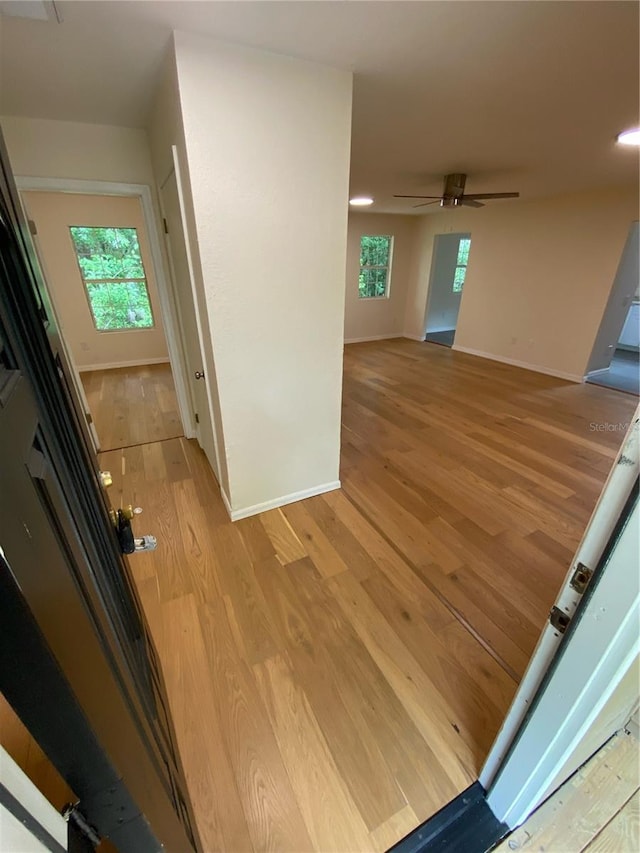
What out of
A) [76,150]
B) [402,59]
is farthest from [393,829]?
[76,150]

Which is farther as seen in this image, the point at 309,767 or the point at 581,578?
the point at 309,767

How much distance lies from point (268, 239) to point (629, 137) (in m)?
2.71

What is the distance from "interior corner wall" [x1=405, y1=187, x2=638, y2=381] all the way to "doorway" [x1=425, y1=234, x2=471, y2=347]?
0.63 metres

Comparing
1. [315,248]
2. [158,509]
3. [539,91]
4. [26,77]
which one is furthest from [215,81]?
[158,509]

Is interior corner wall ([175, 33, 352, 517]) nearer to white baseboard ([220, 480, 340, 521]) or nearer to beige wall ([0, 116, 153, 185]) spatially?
white baseboard ([220, 480, 340, 521])

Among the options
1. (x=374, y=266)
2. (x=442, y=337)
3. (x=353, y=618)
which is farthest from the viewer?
(x=442, y=337)

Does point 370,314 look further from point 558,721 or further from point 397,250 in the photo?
point 558,721

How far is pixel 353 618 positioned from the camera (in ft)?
5.47

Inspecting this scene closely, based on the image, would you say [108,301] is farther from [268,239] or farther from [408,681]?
[408,681]

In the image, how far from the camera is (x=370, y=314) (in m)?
7.16

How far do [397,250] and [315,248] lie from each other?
5.89m

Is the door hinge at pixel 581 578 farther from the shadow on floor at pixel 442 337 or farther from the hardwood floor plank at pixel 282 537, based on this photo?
the shadow on floor at pixel 442 337

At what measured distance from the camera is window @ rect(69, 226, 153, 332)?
192 inches

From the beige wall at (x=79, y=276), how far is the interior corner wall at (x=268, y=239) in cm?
315
